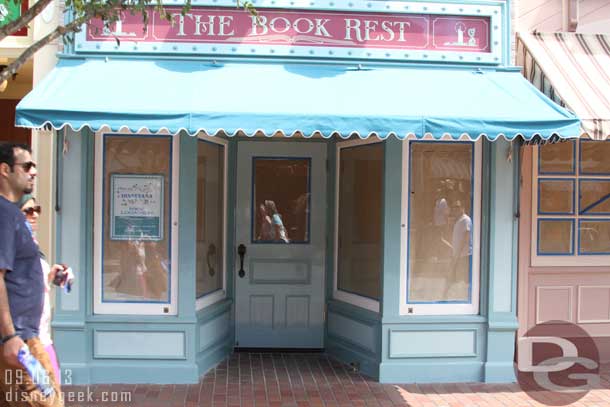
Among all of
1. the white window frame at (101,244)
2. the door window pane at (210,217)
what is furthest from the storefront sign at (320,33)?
the door window pane at (210,217)

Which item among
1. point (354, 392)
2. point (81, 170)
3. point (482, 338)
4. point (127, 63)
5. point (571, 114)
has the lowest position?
point (354, 392)

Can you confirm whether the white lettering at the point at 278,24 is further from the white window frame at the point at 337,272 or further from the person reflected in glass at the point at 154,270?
the person reflected in glass at the point at 154,270

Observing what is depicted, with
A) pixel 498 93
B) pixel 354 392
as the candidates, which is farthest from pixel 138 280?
pixel 498 93

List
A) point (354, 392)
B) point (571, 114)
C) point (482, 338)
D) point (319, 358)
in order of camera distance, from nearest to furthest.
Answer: point (571, 114) < point (354, 392) < point (482, 338) < point (319, 358)

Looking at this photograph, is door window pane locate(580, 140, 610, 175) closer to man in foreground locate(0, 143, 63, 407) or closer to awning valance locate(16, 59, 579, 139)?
awning valance locate(16, 59, 579, 139)

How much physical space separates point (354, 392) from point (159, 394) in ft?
5.60

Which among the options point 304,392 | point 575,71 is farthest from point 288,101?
point 575,71

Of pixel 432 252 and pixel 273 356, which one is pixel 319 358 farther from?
pixel 432 252

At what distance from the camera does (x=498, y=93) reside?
18.8 feet

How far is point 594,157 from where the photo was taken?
22.4 ft

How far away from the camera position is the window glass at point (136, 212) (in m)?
6.06

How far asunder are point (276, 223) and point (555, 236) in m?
2.91

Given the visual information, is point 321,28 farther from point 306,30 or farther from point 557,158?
point 557,158

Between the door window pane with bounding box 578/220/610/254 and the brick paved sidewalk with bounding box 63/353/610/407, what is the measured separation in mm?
1260
